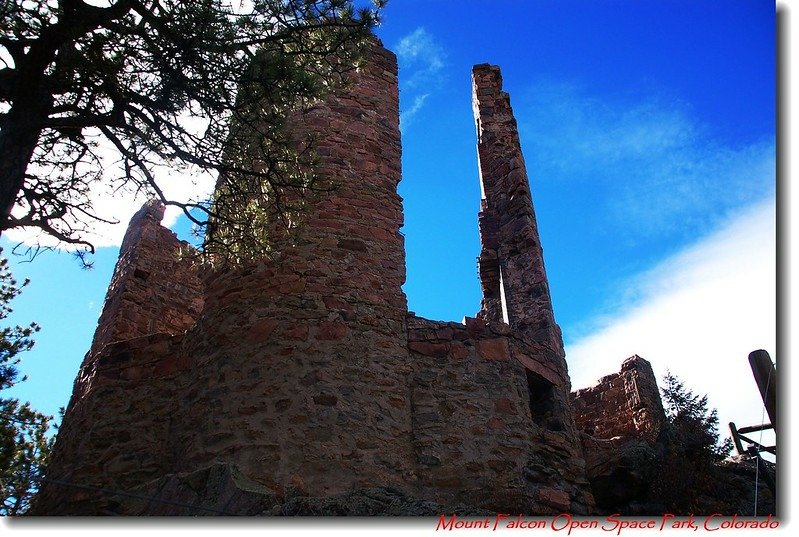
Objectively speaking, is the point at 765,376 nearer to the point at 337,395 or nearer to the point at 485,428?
the point at 485,428

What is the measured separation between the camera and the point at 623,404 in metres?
10.5

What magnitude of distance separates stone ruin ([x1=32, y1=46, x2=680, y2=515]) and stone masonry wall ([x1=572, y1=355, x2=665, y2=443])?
2767mm

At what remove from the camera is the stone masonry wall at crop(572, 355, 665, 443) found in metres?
10.2

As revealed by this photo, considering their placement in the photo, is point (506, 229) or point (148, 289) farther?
point (148, 289)

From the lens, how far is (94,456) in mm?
6426

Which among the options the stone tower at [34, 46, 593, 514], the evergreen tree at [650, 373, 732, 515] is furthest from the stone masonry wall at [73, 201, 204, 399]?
the evergreen tree at [650, 373, 732, 515]

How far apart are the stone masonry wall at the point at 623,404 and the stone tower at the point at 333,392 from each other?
10.3ft

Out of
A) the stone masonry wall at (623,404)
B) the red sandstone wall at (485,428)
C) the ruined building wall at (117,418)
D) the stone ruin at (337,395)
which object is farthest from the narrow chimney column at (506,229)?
the ruined building wall at (117,418)

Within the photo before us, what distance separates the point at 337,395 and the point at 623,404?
6.23 m

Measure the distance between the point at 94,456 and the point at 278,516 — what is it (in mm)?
2911

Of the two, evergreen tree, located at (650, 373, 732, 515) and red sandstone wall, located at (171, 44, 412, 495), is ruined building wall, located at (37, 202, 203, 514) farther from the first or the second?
evergreen tree, located at (650, 373, 732, 515)

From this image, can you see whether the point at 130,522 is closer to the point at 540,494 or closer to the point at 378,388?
the point at 378,388

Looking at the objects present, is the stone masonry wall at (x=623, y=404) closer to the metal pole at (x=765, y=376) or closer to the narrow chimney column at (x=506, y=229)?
the narrow chimney column at (x=506, y=229)

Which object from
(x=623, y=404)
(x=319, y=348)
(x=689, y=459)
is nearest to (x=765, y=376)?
(x=689, y=459)
